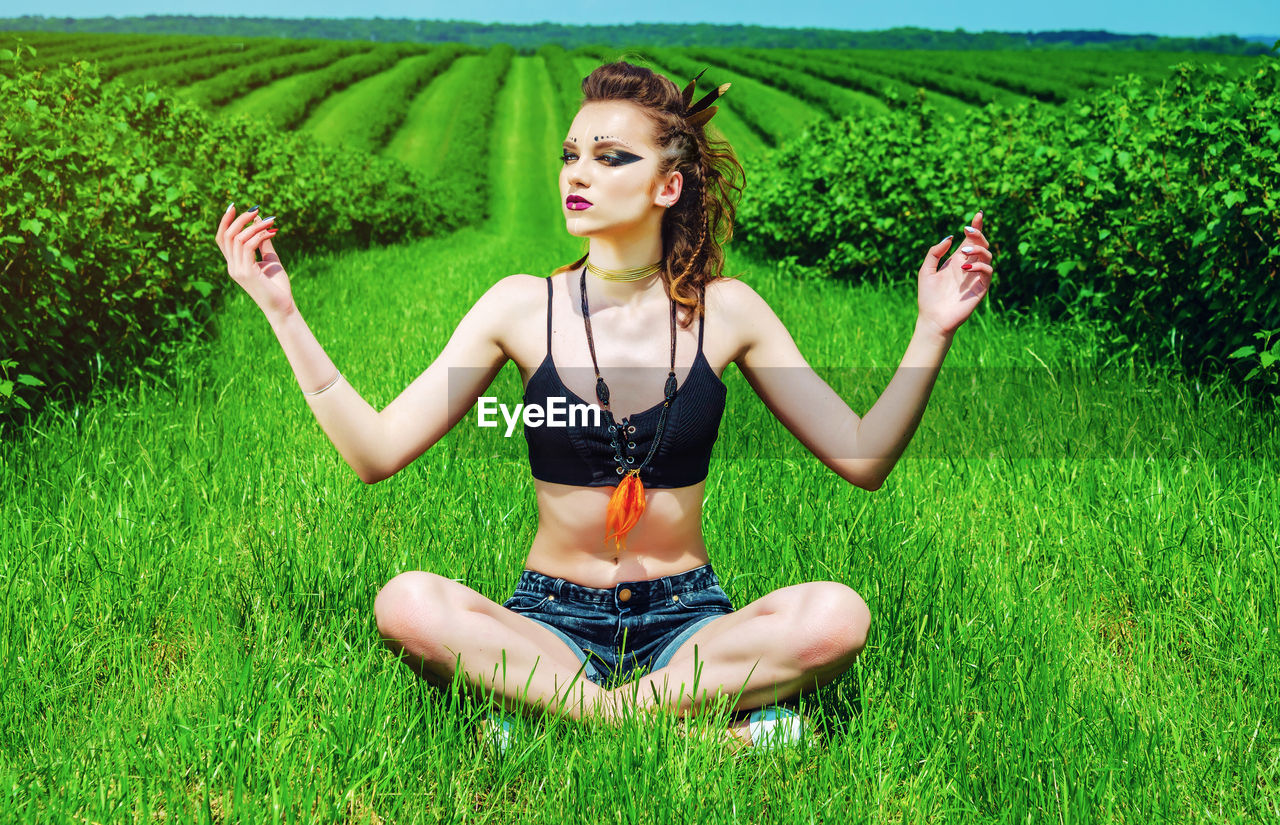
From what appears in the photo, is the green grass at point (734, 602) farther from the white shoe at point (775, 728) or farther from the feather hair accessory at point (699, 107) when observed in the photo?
the feather hair accessory at point (699, 107)

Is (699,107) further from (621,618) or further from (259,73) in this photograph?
(259,73)

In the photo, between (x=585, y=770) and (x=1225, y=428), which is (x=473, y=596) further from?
(x=1225, y=428)

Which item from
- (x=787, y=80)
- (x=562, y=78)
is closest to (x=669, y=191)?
(x=787, y=80)

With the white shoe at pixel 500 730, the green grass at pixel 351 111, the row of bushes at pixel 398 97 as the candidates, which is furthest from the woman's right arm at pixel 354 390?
the row of bushes at pixel 398 97

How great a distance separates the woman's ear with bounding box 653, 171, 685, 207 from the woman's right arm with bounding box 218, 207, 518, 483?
0.45 m

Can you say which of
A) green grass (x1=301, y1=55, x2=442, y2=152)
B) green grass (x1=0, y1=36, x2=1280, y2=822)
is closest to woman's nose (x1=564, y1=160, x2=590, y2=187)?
green grass (x1=0, y1=36, x2=1280, y2=822)

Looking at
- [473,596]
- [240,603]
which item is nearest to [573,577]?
[473,596]

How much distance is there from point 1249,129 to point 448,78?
65847mm

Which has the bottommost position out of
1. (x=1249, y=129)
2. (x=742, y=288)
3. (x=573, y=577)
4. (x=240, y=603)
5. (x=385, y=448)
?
(x=240, y=603)

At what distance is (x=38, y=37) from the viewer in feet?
181

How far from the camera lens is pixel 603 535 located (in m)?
2.43

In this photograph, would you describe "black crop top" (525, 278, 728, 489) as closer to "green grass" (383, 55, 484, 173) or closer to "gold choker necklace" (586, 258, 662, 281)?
"gold choker necklace" (586, 258, 662, 281)

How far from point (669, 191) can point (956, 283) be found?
0.74m

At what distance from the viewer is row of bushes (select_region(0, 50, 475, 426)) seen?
4.57 metres
